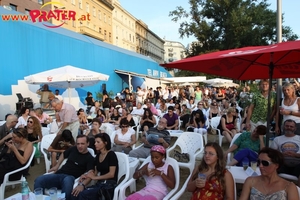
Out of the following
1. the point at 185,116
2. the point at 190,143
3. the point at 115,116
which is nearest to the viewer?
the point at 190,143

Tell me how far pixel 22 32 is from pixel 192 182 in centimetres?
1073

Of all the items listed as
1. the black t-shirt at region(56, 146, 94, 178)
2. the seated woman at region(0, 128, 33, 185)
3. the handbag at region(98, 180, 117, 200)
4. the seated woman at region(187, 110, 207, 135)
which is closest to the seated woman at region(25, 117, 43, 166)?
the seated woman at region(0, 128, 33, 185)

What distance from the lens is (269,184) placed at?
2479 millimetres

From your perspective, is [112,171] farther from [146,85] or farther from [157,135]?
[146,85]

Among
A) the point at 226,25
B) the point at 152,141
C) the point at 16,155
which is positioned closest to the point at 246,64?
the point at 152,141

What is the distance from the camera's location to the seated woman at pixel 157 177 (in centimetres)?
313

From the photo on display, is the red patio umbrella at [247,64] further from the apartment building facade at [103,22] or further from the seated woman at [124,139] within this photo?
the apartment building facade at [103,22]

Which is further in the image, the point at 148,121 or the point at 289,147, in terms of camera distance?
the point at 148,121

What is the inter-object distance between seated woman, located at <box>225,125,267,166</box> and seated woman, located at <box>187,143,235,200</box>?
1.06 metres

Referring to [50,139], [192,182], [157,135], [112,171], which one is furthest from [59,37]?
[192,182]

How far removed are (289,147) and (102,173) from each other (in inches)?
104

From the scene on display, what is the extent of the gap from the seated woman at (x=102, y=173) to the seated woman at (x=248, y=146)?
1.65 meters

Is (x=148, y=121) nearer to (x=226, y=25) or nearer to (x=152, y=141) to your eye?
(x=152, y=141)

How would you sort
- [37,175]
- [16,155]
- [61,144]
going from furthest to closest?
[37,175], [61,144], [16,155]
